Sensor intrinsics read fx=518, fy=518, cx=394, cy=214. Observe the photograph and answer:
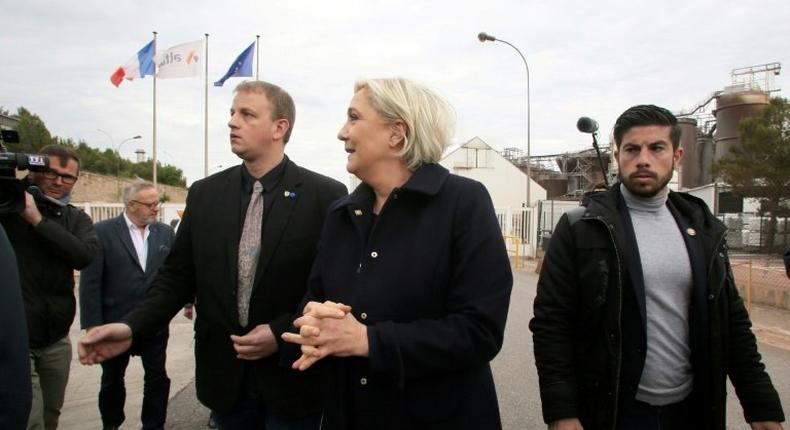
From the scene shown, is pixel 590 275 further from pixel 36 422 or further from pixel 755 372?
pixel 36 422

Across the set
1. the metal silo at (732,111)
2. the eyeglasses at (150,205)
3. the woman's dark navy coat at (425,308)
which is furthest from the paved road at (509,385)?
the metal silo at (732,111)

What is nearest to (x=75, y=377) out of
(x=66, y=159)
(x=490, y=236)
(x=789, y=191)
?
(x=66, y=159)

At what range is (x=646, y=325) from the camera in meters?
2.27

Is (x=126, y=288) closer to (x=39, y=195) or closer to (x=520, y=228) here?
(x=39, y=195)

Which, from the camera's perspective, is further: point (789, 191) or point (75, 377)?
point (789, 191)

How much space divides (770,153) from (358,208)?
982 inches

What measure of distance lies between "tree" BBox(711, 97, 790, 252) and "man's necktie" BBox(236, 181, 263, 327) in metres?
23.9

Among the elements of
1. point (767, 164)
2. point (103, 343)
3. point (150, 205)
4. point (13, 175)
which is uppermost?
point (767, 164)

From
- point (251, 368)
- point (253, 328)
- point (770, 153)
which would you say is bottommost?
point (251, 368)

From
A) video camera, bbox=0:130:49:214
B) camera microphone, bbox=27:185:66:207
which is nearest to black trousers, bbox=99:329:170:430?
camera microphone, bbox=27:185:66:207

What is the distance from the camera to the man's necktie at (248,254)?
2479 millimetres

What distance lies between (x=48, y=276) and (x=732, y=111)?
135 ft

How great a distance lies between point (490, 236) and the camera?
6.03 ft

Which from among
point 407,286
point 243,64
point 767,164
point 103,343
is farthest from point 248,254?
point 767,164
